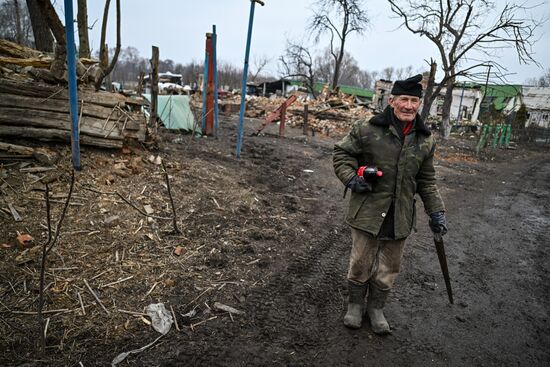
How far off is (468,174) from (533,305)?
8555mm

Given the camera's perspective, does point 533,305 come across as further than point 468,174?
No

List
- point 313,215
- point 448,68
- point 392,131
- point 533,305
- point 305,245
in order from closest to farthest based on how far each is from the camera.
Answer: point 392,131, point 533,305, point 305,245, point 313,215, point 448,68

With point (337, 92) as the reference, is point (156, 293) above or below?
below

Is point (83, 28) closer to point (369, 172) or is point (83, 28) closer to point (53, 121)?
point (53, 121)

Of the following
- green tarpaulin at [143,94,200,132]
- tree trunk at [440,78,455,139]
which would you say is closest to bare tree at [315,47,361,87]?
tree trunk at [440,78,455,139]

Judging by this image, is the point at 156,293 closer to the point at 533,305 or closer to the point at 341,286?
the point at 341,286

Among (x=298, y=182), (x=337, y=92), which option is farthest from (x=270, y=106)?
(x=298, y=182)

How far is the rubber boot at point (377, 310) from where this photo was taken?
9.09ft

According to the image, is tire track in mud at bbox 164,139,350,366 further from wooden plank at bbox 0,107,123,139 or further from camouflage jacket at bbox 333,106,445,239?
wooden plank at bbox 0,107,123,139

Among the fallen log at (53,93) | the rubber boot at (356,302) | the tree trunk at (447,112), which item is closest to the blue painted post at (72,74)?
the fallen log at (53,93)

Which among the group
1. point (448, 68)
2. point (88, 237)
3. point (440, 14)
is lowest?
point (88, 237)

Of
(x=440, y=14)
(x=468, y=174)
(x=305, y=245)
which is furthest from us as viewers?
(x=440, y=14)

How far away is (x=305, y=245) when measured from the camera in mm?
4332

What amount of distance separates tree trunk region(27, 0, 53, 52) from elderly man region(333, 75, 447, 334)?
29.7ft
